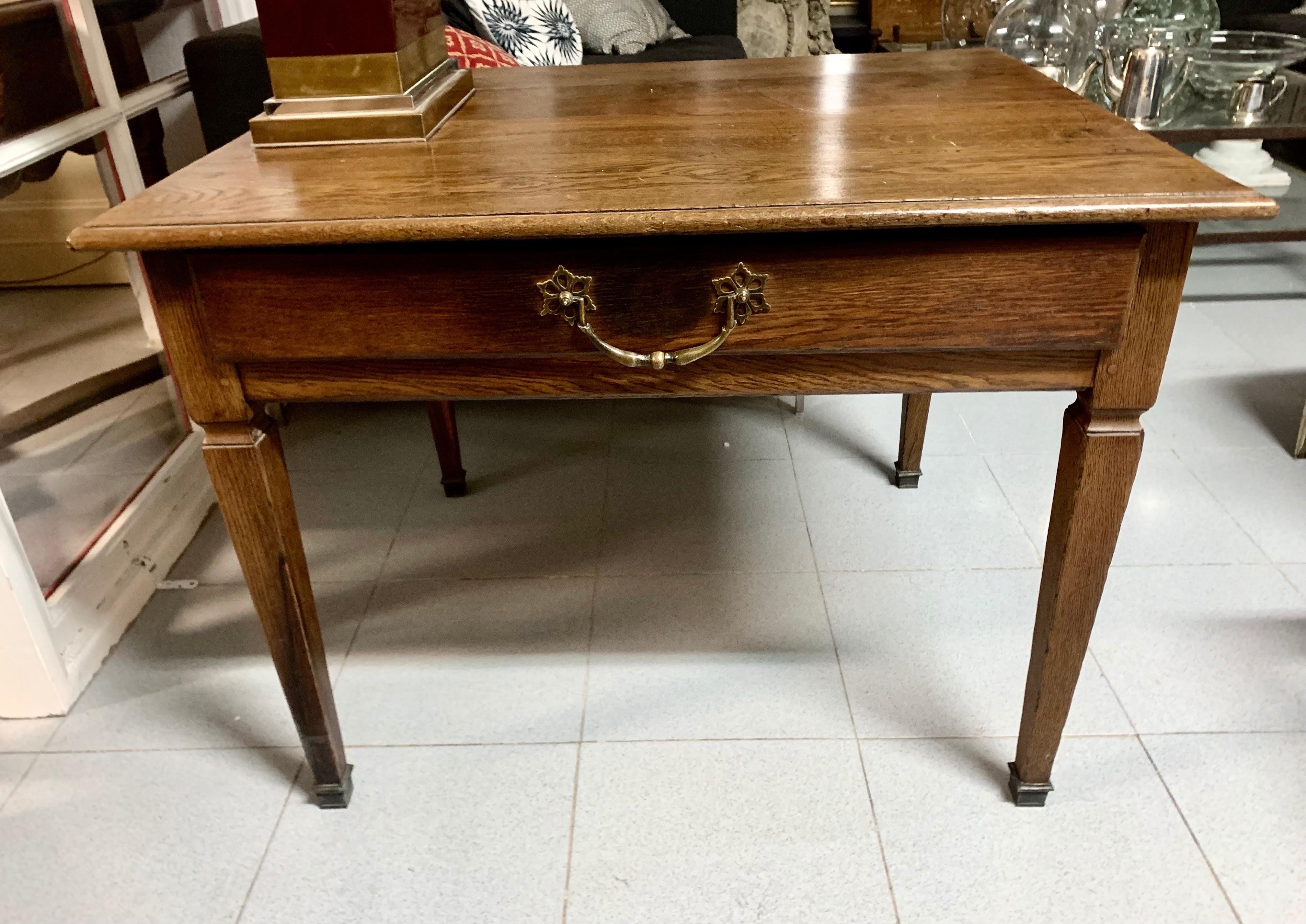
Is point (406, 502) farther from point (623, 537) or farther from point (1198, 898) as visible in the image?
point (1198, 898)

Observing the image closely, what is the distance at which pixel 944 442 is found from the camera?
1.64m

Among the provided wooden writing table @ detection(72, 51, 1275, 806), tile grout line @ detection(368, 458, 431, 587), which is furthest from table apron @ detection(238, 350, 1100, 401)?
tile grout line @ detection(368, 458, 431, 587)

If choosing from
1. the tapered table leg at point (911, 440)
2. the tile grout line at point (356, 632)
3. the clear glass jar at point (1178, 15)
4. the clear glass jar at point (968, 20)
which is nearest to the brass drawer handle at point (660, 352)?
the tile grout line at point (356, 632)

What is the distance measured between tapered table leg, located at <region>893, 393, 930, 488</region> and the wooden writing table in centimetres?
60

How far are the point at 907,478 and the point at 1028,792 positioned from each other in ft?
2.03

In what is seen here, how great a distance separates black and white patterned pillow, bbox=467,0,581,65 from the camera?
6.13 ft

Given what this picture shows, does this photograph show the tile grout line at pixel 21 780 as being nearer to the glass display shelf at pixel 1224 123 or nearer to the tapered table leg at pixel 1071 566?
the tapered table leg at pixel 1071 566

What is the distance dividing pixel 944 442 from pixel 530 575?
782 millimetres

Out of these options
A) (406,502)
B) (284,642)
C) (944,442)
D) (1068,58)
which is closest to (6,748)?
(284,642)

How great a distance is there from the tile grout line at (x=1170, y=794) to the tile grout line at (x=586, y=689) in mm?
629

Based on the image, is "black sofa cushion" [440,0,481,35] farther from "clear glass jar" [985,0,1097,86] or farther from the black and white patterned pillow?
"clear glass jar" [985,0,1097,86]

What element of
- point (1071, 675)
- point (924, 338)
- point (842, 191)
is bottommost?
point (1071, 675)

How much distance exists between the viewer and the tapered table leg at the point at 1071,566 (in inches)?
30.2

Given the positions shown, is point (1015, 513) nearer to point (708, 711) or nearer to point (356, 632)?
point (708, 711)
